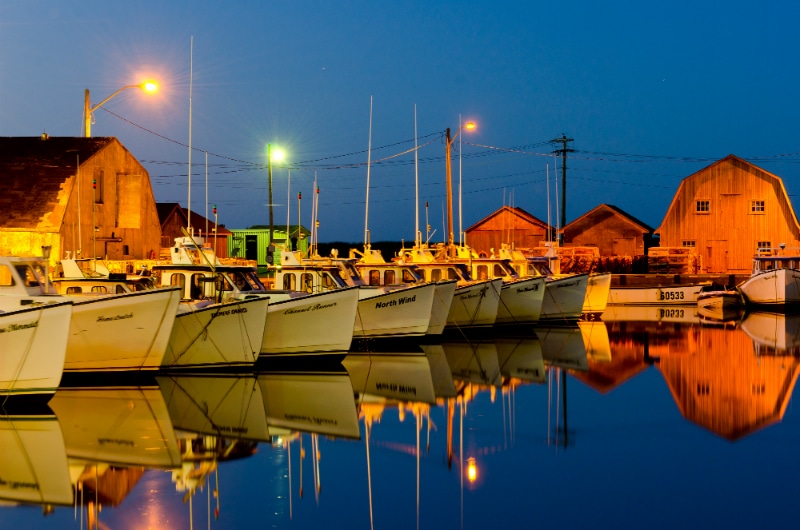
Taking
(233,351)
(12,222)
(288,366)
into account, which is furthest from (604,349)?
(12,222)

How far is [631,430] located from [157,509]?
353 inches

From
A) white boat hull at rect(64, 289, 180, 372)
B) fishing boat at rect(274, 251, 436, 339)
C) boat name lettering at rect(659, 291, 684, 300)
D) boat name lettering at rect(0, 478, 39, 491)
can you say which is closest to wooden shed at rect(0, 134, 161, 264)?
fishing boat at rect(274, 251, 436, 339)

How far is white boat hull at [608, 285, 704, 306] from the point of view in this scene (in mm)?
52969

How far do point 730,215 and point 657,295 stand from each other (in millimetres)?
12381

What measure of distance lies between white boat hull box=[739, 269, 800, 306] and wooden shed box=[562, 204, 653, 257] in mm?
20182

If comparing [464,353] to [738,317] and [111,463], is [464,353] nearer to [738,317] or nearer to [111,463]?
[111,463]

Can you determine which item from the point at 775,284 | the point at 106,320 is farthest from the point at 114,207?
the point at 775,284

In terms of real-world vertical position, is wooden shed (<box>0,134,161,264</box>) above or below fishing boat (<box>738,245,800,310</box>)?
above

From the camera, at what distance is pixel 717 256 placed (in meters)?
62.9

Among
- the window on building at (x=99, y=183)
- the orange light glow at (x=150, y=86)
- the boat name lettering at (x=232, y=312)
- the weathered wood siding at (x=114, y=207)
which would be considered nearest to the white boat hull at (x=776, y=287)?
the weathered wood siding at (x=114, y=207)

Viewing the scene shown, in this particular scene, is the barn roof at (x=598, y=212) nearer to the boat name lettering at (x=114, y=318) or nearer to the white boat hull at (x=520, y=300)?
the white boat hull at (x=520, y=300)

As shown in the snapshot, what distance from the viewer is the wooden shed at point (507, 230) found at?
70.0m

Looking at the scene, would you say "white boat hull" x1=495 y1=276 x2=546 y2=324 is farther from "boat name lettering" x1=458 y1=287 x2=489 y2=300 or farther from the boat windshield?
the boat windshield

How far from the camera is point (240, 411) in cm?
1861
